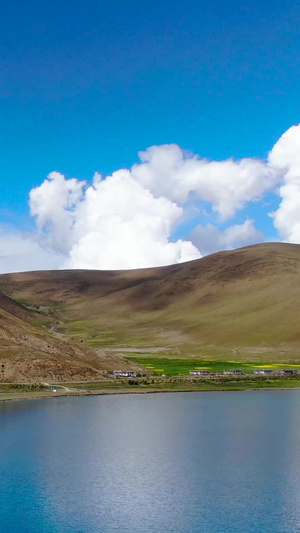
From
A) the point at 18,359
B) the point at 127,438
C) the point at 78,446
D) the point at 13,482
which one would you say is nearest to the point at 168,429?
the point at 127,438

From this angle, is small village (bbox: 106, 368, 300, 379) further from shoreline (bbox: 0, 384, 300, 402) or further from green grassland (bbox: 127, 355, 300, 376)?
shoreline (bbox: 0, 384, 300, 402)

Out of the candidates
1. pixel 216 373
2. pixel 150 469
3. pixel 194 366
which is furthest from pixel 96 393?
pixel 194 366

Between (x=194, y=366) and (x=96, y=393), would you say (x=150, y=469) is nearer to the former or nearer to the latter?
(x=96, y=393)

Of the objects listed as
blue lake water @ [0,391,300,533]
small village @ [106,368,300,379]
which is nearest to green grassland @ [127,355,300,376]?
small village @ [106,368,300,379]

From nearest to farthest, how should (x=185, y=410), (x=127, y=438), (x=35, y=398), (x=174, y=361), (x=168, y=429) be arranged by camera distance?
(x=127, y=438) → (x=168, y=429) → (x=185, y=410) → (x=35, y=398) → (x=174, y=361)

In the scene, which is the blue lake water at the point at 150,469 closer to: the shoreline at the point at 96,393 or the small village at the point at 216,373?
the shoreline at the point at 96,393

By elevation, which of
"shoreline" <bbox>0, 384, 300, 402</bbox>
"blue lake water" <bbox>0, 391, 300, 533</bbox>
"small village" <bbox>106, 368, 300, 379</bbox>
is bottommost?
"blue lake water" <bbox>0, 391, 300, 533</bbox>

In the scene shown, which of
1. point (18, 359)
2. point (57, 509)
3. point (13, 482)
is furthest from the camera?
point (18, 359)

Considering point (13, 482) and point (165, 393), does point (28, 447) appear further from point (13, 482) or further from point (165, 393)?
point (165, 393)

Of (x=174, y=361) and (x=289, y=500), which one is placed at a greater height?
(x=174, y=361)
